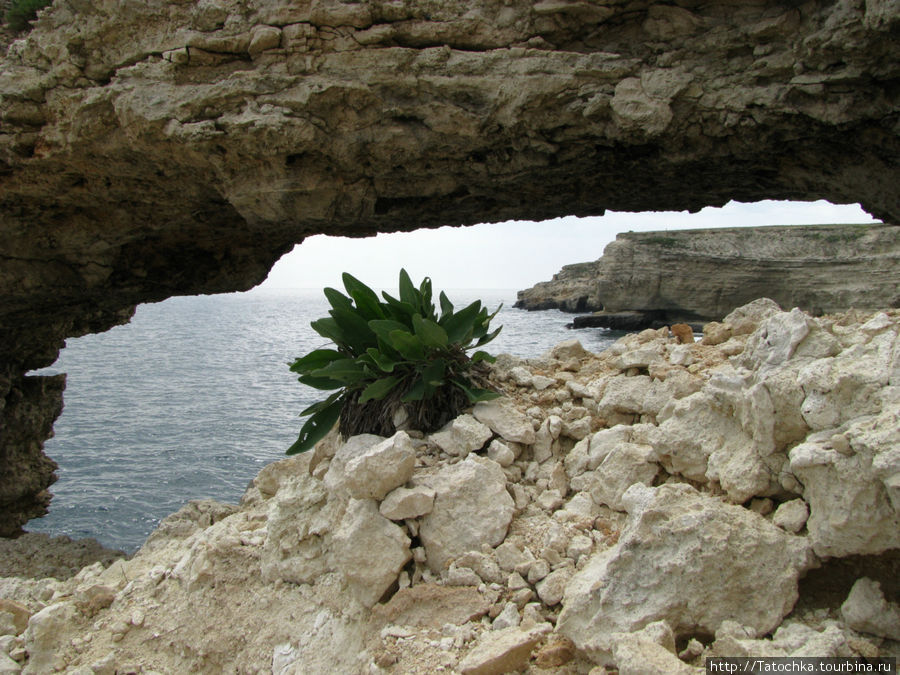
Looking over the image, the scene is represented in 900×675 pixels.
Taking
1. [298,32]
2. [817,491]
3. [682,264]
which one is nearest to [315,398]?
[298,32]

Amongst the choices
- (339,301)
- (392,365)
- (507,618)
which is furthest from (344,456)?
(507,618)

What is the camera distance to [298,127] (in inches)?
146

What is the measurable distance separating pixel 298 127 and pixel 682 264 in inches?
1127

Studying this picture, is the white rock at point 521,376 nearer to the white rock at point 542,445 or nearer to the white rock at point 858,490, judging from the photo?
the white rock at point 542,445

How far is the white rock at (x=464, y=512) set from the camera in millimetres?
2047

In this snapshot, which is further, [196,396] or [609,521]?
[196,396]

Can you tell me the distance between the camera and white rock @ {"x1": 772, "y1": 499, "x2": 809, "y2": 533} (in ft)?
5.24

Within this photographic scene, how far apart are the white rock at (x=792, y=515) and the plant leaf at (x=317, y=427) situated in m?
1.89

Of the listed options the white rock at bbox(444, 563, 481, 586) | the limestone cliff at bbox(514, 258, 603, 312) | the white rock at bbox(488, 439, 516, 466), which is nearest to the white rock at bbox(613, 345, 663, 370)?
the white rock at bbox(488, 439, 516, 466)

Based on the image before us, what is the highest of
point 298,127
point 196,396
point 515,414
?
point 298,127

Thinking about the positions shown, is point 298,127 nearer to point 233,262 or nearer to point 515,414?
point 515,414

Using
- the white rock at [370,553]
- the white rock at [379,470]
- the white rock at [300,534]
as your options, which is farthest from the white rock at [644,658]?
the white rock at [300,534]

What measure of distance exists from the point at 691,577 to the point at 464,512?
82cm

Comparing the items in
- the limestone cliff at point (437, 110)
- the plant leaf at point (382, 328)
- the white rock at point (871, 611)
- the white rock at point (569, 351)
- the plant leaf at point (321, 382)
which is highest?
the limestone cliff at point (437, 110)
